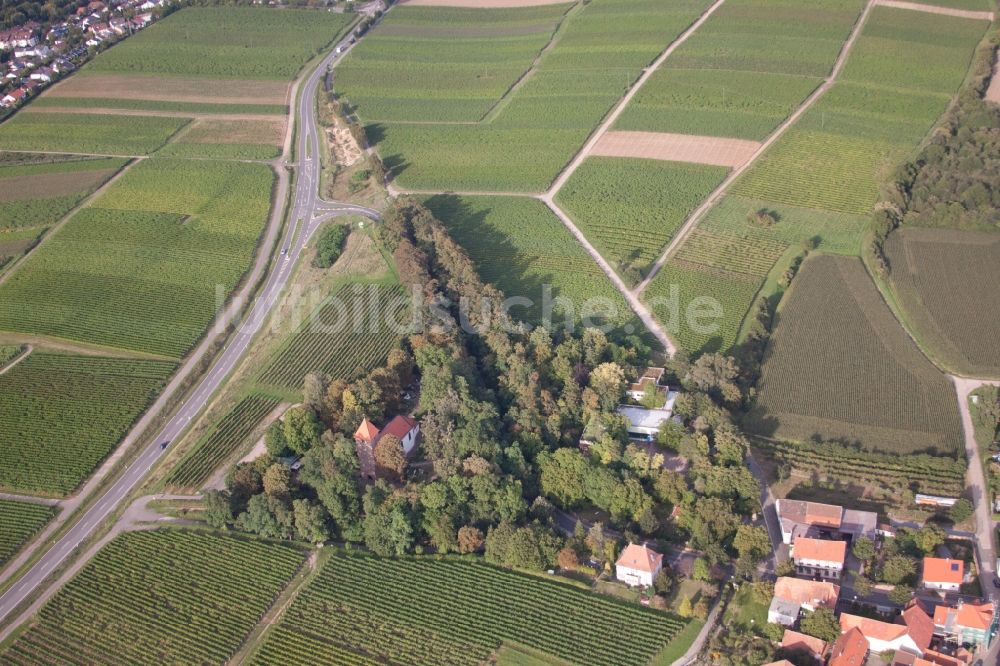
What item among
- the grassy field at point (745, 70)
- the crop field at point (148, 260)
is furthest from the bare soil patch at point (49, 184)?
the grassy field at point (745, 70)

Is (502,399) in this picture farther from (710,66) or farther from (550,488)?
(710,66)

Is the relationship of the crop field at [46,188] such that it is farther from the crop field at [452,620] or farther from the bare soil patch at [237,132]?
the crop field at [452,620]

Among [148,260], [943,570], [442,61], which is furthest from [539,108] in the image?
[943,570]

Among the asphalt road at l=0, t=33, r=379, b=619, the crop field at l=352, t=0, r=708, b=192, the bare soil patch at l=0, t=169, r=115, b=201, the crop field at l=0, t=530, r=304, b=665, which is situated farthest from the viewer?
the bare soil patch at l=0, t=169, r=115, b=201

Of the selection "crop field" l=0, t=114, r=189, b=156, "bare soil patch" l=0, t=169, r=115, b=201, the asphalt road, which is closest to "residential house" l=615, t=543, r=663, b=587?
the asphalt road

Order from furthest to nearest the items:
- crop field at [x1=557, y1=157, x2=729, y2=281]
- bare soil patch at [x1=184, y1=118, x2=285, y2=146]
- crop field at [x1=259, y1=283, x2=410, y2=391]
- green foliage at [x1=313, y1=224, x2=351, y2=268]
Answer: bare soil patch at [x1=184, y1=118, x2=285, y2=146]
green foliage at [x1=313, y1=224, x2=351, y2=268]
crop field at [x1=557, y1=157, x2=729, y2=281]
crop field at [x1=259, y1=283, x2=410, y2=391]

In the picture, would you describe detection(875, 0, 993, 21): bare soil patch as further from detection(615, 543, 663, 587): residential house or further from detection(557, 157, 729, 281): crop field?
detection(615, 543, 663, 587): residential house
